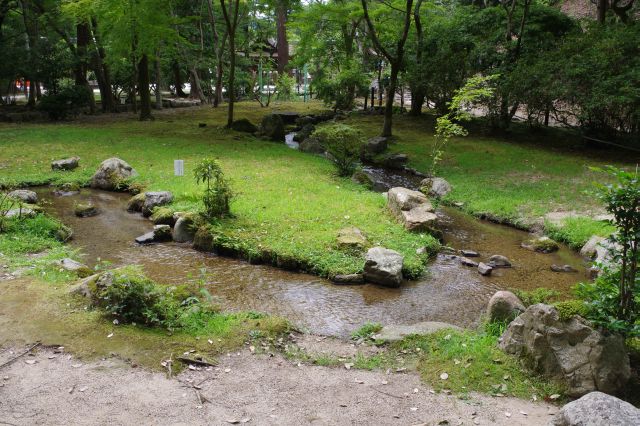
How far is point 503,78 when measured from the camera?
20.9 m

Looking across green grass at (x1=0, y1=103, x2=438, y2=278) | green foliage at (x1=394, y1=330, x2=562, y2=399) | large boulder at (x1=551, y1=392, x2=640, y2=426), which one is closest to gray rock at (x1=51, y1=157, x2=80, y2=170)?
green grass at (x1=0, y1=103, x2=438, y2=278)

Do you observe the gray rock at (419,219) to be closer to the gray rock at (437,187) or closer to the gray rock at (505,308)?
the gray rock at (437,187)

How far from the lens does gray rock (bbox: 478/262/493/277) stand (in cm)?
968

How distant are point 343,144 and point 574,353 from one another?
1159cm

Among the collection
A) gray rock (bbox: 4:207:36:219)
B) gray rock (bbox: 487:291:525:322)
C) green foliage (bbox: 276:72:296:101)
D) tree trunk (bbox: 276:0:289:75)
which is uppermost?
tree trunk (bbox: 276:0:289:75)

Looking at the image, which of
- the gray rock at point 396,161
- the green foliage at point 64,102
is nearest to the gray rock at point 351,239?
the gray rock at point 396,161

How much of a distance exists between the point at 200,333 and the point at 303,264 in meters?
3.44

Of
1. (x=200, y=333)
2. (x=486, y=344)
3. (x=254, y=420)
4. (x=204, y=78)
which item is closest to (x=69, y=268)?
(x=200, y=333)

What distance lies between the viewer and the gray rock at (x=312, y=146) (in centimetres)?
2077

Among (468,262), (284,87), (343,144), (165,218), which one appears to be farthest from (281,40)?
(468,262)

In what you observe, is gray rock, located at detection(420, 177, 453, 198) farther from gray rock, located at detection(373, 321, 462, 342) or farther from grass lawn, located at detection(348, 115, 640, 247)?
gray rock, located at detection(373, 321, 462, 342)

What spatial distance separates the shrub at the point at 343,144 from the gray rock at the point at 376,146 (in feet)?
12.3

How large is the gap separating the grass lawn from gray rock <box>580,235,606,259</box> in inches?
12.7

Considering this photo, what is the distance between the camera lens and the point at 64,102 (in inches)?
976
